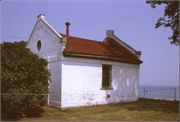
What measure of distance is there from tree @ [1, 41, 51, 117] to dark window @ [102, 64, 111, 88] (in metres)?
6.41

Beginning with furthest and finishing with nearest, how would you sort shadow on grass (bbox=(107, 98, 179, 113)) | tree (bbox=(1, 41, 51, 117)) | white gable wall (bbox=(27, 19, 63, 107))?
white gable wall (bbox=(27, 19, 63, 107)) → shadow on grass (bbox=(107, 98, 179, 113)) → tree (bbox=(1, 41, 51, 117))

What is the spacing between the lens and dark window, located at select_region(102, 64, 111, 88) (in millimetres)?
16078

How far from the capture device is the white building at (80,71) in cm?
1352

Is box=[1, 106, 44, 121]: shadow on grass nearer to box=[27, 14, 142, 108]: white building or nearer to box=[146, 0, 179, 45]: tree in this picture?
box=[27, 14, 142, 108]: white building

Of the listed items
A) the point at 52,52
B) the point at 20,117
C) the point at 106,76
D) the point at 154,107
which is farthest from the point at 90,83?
the point at 20,117

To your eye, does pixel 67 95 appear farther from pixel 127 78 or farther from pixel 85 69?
pixel 127 78

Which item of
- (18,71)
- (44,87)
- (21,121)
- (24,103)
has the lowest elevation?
(21,121)

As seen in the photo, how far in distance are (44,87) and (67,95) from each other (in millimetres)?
3195

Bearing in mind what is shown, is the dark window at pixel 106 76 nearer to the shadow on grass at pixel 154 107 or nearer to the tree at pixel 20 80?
the shadow on grass at pixel 154 107

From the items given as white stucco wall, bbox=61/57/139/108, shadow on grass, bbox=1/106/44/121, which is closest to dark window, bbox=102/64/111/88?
white stucco wall, bbox=61/57/139/108

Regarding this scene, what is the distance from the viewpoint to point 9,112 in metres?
10.3

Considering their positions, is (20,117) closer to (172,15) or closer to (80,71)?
(80,71)

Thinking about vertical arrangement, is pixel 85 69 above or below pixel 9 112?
above

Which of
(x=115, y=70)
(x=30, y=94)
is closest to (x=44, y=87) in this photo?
(x=30, y=94)
